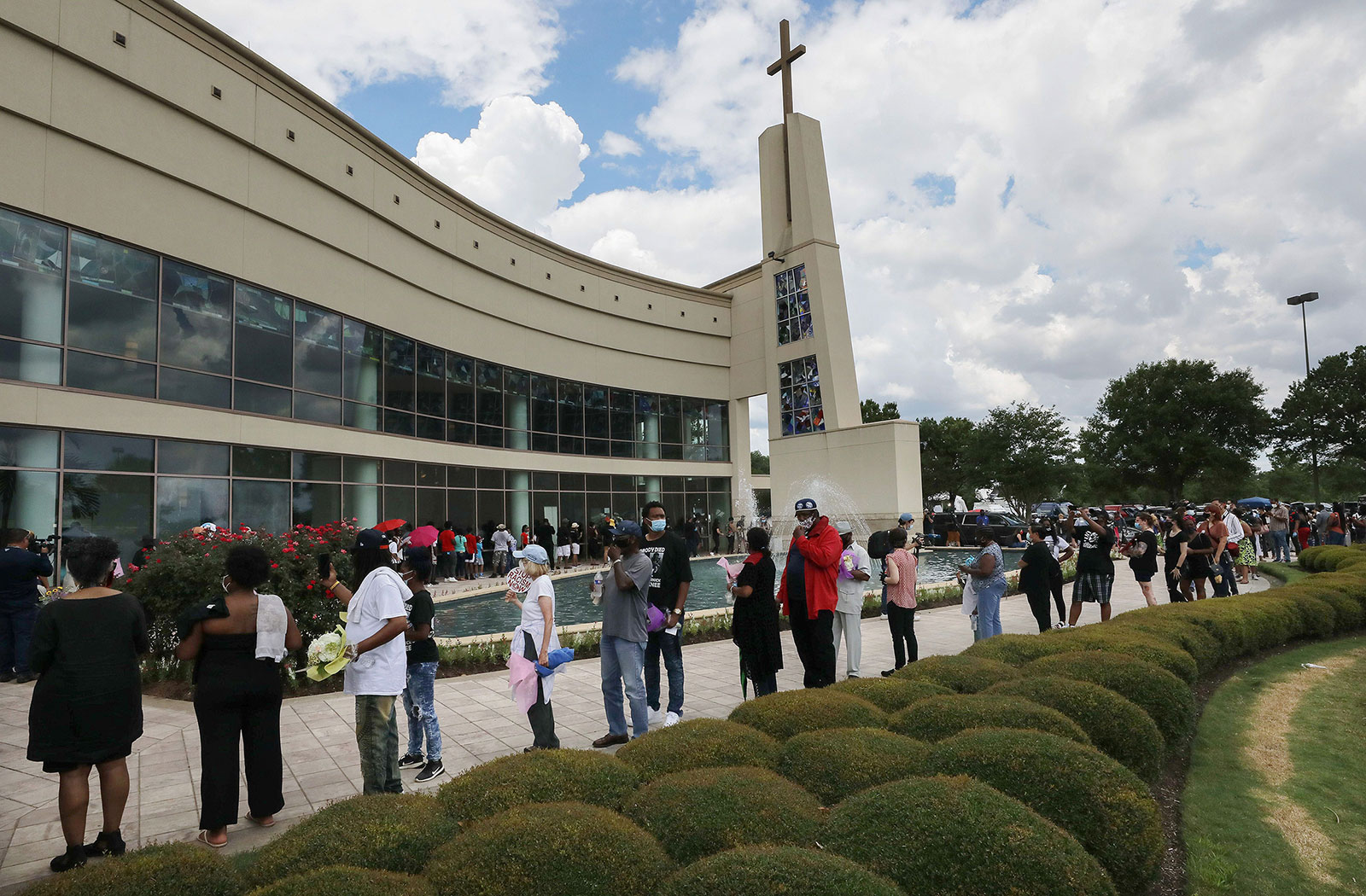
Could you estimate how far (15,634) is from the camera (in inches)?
359

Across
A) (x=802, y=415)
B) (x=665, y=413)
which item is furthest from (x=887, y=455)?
(x=665, y=413)

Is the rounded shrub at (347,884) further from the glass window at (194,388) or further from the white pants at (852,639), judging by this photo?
the glass window at (194,388)

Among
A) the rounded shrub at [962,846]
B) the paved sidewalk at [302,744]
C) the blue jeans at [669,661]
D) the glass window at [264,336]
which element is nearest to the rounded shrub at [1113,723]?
the rounded shrub at [962,846]

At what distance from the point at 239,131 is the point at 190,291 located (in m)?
4.01

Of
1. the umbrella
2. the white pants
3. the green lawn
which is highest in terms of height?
the umbrella

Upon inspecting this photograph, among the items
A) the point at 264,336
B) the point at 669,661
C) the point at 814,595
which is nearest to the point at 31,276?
the point at 264,336

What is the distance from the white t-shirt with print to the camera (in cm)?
496

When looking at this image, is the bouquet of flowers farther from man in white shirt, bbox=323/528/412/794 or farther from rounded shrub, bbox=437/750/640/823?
rounded shrub, bbox=437/750/640/823

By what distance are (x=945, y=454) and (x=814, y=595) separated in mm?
63966

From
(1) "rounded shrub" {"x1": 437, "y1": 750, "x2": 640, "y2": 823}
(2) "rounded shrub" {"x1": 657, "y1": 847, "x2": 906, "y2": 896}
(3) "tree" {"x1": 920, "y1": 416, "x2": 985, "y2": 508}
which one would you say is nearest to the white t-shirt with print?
(1) "rounded shrub" {"x1": 437, "y1": 750, "x2": 640, "y2": 823}

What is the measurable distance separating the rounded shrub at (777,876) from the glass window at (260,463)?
57.9 ft

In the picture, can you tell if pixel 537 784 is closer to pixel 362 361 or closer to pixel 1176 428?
pixel 362 361

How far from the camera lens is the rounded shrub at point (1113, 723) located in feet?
15.4

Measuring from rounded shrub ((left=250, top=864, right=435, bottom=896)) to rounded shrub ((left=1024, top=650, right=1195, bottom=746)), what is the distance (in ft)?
15.3
